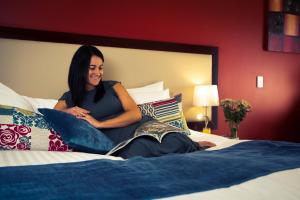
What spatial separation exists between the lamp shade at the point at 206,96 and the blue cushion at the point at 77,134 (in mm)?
1343

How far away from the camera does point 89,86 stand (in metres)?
2.14

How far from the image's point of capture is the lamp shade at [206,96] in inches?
109

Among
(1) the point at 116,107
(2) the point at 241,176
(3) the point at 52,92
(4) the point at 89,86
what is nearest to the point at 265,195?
(2) the point at 241,176

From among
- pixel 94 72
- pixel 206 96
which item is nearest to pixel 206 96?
pixel 206 96

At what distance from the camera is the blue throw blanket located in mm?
862

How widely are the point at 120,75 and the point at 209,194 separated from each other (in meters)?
1.77

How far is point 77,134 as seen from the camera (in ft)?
5.05

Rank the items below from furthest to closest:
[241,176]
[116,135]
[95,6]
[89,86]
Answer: [95,6] < [89,86] < [116,135] < [241,176]

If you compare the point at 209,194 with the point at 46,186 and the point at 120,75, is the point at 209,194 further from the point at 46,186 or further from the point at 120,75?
the point at 120,75

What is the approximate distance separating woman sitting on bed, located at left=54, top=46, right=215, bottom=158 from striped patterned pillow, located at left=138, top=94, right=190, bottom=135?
17cm

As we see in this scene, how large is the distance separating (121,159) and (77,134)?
25 cm

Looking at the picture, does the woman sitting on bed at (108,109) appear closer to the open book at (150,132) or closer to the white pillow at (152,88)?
the open book at (150,132)

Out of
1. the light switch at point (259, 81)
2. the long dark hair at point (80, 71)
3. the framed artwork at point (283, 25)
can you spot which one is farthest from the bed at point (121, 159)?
the framed artwork at point (283, 25)

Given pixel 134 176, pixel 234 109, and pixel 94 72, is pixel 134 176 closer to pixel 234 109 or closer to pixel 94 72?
pixel 94 72
